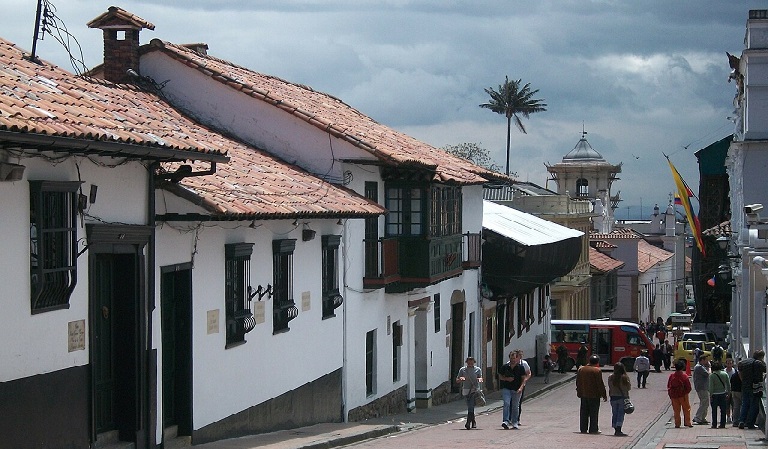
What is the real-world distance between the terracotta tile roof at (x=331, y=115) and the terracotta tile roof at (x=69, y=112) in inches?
259

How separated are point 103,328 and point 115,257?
0.78 m

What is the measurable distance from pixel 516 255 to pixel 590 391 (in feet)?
44.0

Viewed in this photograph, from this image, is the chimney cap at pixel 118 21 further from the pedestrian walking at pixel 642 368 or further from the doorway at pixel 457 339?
the pedestrian walking at pixel 642 368

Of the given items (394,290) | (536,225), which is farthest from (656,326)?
(394,290)

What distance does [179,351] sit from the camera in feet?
50.1

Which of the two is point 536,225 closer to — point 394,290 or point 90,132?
point 394,290

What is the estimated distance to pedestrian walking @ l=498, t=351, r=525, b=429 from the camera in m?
21.8

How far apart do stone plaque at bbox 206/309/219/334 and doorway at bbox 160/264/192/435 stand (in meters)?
0.69

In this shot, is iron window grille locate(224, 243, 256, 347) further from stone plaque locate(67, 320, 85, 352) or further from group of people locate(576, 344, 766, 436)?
group of people locate(576, 344, 766, 436)

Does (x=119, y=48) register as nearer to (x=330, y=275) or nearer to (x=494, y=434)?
(x=330, y=275)

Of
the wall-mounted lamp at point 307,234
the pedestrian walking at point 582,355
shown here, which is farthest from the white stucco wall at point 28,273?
the pedestrian walking at point 582,355

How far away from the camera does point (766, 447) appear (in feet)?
56.5

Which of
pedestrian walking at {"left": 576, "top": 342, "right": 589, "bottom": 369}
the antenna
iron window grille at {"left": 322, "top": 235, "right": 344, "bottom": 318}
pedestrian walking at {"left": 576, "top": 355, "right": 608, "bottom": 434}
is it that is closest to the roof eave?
the antenna

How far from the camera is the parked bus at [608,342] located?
148 ft
